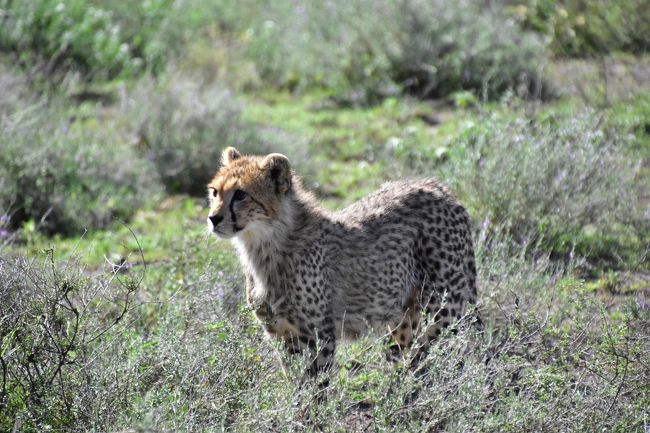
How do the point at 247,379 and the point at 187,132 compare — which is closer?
the point at 247,379

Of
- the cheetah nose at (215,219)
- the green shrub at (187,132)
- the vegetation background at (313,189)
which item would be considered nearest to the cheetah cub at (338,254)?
the cheetah nose at (215,219)

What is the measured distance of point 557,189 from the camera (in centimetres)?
654

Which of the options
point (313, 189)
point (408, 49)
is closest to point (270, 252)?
point (313, 189)

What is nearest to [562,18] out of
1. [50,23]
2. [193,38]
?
[193,38]

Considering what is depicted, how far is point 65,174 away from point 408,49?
144 inches

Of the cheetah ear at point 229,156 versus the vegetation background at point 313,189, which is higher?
the cheetah ear at point 229,156

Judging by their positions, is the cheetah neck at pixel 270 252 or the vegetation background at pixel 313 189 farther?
the cheetah neck at pixel 270 252

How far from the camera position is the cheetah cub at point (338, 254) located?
4.64 m

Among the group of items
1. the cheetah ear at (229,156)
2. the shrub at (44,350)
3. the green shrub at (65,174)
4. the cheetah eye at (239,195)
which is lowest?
the green shrub at (65,174)

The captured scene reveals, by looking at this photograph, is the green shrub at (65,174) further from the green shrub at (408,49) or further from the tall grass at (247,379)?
the tall grass at (247,379)

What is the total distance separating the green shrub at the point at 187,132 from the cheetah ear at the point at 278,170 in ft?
10.9

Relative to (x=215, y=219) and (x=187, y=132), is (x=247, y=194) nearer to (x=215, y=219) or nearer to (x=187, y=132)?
(x=215, y=219)

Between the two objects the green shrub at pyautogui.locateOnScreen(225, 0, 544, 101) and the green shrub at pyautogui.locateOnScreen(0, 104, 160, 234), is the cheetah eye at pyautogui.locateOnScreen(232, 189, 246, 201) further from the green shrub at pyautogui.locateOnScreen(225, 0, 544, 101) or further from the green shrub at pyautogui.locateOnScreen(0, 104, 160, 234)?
the green shrub at pyautogui.locateOnScreen(225, 0, 544, 101)

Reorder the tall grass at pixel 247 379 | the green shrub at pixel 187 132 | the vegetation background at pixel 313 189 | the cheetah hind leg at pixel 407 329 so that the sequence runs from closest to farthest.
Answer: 1. the tall grass at pixel 247 379
2. the vegetation background at pixel 313 189
3. the cheetah hind leg at pixel 407 329
4. the green shrub at pixel 187 132
